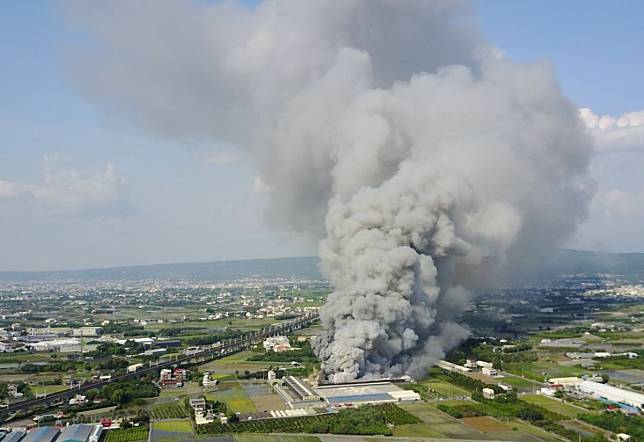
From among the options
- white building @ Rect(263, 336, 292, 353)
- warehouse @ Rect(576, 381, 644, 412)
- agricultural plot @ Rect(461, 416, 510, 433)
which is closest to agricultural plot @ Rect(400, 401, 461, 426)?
agricultural plot @ Rect(461, 416, 510, 433)

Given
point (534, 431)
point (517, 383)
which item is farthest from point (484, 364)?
point (534, 431)

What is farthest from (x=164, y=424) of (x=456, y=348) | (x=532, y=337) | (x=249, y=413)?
(x=532, y=337)

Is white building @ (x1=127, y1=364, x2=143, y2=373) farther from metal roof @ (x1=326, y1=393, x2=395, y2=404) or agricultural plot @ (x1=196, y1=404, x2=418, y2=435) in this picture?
metal roof @ (x1=326, y1=393, x2=395, y2=404)

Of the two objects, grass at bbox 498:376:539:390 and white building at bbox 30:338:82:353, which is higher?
white building at bbox 30:338:82:353

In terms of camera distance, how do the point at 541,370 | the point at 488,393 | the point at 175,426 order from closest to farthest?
the point at 175,426 → the point at 488,393 → the point at 541,370

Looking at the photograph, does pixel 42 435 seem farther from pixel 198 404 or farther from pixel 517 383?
pixel 517 383

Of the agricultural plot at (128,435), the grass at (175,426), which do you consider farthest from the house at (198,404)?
the agricultural plot at (128,435)
